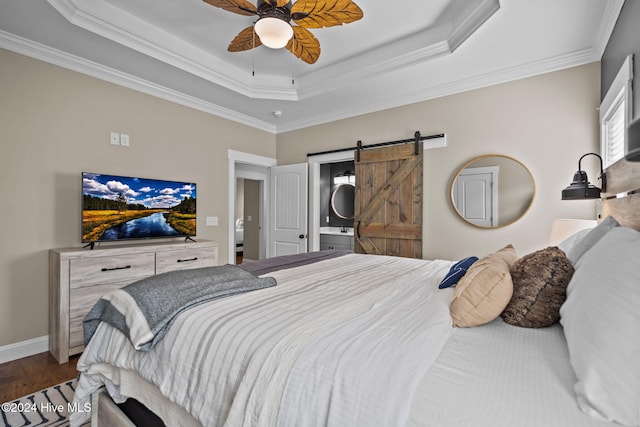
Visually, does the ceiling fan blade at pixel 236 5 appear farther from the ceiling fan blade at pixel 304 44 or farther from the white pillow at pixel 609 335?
the white pillow at pixel 609 335

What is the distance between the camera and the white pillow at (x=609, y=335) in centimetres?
62

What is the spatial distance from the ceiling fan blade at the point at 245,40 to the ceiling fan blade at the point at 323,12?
0.39m

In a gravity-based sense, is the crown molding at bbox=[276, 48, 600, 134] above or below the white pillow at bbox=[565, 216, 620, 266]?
above

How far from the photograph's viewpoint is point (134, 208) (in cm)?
313

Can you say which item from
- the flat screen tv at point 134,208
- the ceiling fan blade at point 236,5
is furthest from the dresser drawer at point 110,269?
the ceiling fan blade at point 236,5

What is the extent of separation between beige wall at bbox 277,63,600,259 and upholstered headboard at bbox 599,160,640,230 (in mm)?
816

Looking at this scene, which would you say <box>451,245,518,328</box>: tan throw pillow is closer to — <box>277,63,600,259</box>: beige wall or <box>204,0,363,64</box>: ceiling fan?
<box>204,0,363,64</box>: ceiling fan

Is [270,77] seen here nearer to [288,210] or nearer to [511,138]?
[288,210]

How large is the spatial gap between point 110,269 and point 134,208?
686 millimetres

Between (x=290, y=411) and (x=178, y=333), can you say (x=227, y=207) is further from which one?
(x=290, y=411)

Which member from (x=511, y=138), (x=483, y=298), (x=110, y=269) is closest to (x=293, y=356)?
(x=483, y=298)

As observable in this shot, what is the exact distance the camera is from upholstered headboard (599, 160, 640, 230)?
4.61 feet

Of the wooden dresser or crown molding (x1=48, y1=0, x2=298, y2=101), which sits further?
the wooden dresser

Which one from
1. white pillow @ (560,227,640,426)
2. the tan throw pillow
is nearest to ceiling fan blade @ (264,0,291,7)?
the tan throw pillow
